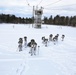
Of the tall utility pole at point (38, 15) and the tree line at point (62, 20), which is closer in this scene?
the tall utility pole at point (38, 15)

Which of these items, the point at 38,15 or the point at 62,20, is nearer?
the point at 38,15

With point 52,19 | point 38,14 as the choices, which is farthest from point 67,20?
point 38,14

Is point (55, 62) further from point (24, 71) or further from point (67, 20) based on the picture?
point (67, 20)

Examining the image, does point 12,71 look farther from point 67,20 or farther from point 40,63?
point 67,20

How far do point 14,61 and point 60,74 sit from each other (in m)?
3.30

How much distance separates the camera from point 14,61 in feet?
31.4

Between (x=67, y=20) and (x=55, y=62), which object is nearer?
(x=55, y=62)

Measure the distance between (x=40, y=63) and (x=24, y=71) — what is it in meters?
1.94

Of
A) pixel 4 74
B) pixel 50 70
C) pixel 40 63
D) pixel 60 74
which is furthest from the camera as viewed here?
pixel 40 63

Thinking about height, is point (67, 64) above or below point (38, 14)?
below

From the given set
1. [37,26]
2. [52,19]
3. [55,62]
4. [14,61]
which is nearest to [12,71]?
[14,61]

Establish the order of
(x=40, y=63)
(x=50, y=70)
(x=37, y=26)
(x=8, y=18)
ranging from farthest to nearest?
(x=8, y=18), (x=37, y=26), (x=40, y=63), (x=50, y=70)

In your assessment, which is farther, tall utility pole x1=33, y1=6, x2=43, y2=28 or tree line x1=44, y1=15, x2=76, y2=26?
tree line x1=44, y1=15, x2=76, y2=26

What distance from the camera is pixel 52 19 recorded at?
3861 inches
